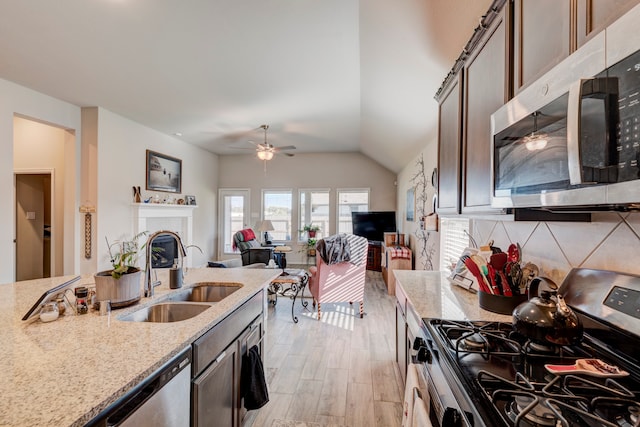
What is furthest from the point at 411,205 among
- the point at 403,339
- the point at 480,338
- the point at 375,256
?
the point at 480,338

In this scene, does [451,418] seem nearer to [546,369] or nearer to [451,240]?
[546,369]

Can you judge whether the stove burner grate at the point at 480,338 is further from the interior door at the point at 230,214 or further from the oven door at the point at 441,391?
the interior door at the point at 230,214

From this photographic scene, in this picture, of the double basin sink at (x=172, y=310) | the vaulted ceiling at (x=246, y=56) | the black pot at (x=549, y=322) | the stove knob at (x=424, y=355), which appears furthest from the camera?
the vaulted ceiling at (x=246, y=56)

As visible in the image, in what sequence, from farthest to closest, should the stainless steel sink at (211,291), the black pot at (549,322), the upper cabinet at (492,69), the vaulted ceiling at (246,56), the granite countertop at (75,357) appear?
the vaulted ceiling at (246,56)
the stainless steel sink at (211,291)
the black pot at (549,322)
the upper cabinet at (492,69)
the granite countertop at (75,357)

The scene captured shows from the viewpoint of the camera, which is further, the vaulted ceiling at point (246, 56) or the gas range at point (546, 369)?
the vaulted ceiling at point (246, 56)

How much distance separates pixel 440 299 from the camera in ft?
5.58

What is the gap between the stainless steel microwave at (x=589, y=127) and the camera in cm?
59

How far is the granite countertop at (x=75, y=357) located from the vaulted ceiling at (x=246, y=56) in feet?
7.14

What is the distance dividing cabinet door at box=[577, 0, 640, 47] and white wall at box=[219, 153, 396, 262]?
695cm

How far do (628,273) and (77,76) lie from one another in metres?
4.96

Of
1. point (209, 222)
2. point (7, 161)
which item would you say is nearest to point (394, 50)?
point (7, 161)

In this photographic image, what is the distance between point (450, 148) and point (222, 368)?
187 cm

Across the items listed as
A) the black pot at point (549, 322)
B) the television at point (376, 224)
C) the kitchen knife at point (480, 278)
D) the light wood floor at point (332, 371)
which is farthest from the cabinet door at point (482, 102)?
the television at point (376, 224)

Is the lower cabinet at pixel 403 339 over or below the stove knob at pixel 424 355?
below
